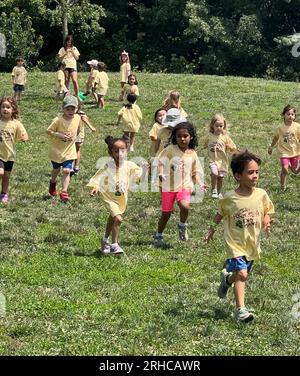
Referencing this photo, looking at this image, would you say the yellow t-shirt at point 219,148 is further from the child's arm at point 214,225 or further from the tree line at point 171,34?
the tree line at point 171,34

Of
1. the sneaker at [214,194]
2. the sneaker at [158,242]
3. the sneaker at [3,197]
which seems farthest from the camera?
the sneaker at [214,194]

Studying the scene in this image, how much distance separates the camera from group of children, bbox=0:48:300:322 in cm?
719

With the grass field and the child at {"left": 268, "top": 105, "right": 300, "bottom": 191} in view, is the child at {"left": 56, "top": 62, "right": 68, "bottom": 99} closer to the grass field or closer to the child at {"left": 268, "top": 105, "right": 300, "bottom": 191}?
the grass field

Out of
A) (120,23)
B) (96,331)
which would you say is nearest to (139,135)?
(96,331)

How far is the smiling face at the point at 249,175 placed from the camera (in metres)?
7.12

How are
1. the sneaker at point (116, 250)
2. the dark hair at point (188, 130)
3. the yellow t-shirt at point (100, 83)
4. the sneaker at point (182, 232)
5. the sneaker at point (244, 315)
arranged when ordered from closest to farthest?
1. the sneaker at point (244, 315)
2. the sneaker at point (116, 250)
3. the dark hair at point (188, 130)
4. the sneaker at point (182, 232)
5. the yellow t-shirt at point (100, 83)

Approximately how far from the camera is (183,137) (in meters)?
9.70

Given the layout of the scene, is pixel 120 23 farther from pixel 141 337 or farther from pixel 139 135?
pixel 141 337

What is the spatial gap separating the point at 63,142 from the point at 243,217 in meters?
5.79

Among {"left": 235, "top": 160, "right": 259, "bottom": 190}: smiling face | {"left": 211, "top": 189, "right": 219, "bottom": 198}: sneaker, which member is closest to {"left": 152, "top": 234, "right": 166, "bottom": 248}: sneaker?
{"left": 235, "top": 160, "right": 259, "bottom": 190}: smiling face

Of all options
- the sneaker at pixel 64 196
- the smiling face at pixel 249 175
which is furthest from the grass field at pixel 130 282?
the smiling face at pixel 249 175

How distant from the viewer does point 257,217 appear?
Result: 7223 millimetres

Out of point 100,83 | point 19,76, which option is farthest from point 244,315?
point 19,76
